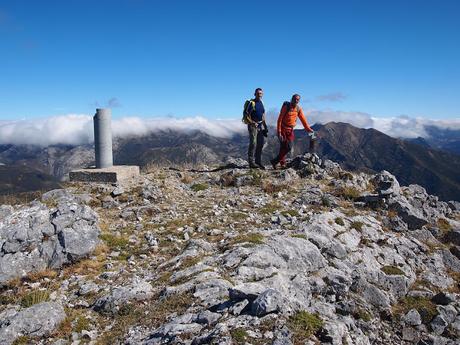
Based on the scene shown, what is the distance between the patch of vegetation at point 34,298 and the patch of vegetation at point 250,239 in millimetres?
5505

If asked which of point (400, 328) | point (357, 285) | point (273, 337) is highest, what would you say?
point (273, 337)

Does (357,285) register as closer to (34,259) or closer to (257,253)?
(257,253)

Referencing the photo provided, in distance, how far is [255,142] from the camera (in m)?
22.7

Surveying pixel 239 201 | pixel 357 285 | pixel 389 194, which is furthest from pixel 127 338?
pixel 389 194

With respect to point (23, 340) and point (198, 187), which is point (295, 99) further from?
point (23, 340)

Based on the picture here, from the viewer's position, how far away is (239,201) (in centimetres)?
1823

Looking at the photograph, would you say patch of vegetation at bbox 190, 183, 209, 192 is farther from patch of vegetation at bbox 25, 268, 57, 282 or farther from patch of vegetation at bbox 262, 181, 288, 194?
patch of vegetation at bbox 25, 268, 57, 282

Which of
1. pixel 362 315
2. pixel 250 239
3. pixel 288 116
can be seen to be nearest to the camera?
pixel 362 315

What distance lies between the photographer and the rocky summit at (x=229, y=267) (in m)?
8.59

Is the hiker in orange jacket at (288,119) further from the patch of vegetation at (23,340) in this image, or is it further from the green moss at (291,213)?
the patch of vegetation at (23,340)

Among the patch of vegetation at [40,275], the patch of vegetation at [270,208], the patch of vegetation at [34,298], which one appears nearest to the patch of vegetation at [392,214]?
the patch of vegetation at [270,208]

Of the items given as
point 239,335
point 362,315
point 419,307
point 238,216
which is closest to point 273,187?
point 238,216

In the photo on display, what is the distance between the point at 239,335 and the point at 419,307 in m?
7.03

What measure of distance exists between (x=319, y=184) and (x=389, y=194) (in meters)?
3.69
